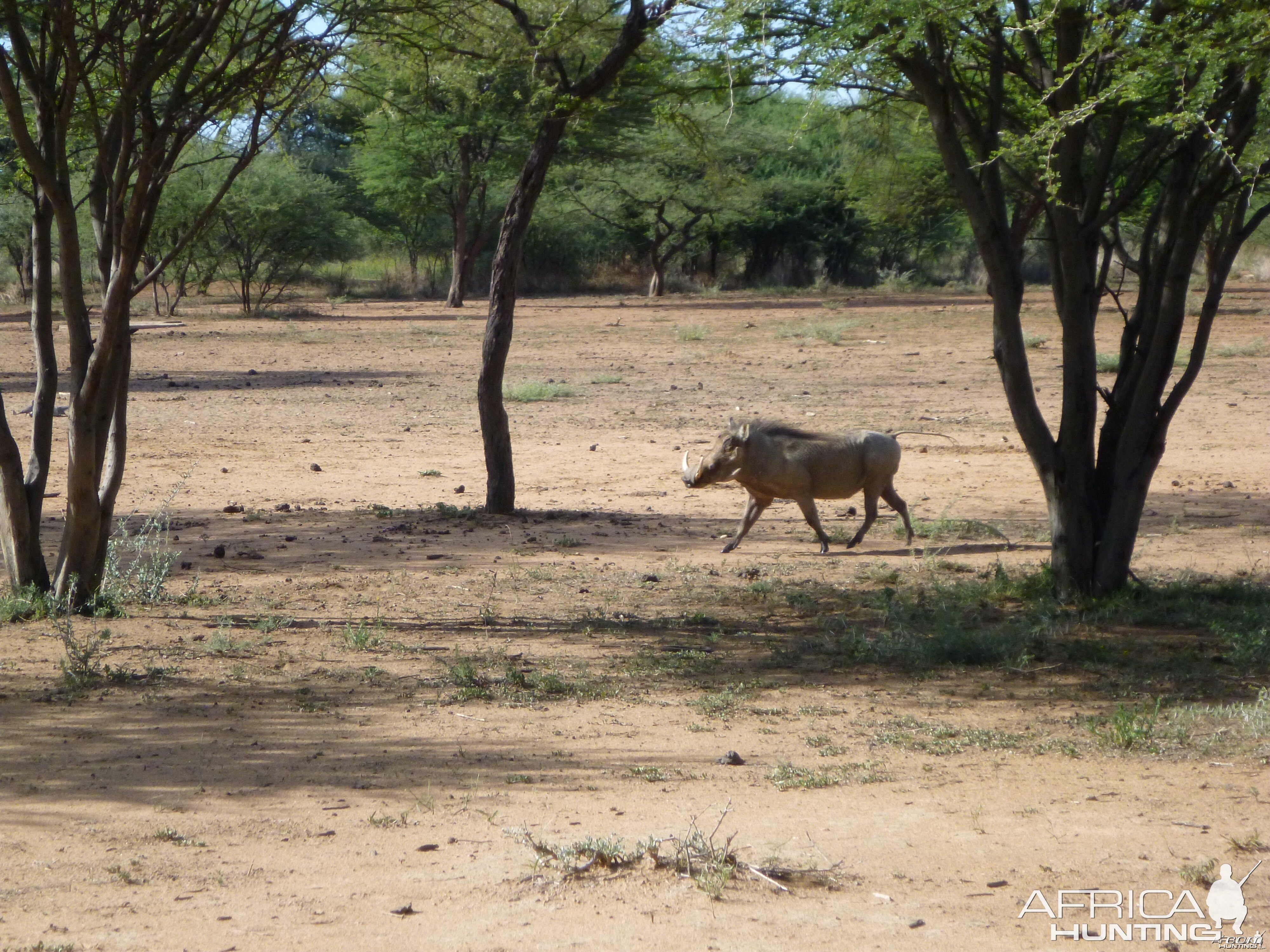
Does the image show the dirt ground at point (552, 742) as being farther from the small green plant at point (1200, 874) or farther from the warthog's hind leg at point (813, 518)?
the warthog's hind leg at point (813, 518)

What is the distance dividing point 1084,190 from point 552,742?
489 cm

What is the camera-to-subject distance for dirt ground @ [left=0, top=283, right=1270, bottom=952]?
3654 mm

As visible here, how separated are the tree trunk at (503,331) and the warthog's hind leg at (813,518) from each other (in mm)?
2601

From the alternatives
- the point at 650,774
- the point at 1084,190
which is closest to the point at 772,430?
the point at 1084,190

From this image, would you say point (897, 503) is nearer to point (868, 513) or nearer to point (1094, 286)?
point (868, 513)

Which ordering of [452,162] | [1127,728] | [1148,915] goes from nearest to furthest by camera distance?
[1148,915] → [1127,728] → [452,162]

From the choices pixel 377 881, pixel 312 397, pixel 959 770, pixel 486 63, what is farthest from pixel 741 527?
pixel 312 397

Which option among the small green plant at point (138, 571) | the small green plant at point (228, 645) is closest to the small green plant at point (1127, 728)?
the small green plant at point (228, 645)

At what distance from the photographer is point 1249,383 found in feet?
66.9

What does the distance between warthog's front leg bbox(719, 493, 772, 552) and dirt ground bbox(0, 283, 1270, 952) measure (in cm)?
17

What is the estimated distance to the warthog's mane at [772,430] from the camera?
1042 centimetres

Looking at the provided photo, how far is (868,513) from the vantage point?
414 inches

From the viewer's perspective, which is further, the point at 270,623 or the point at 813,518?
the point at 813,518

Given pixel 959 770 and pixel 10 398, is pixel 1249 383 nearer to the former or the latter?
pixel 959 770
